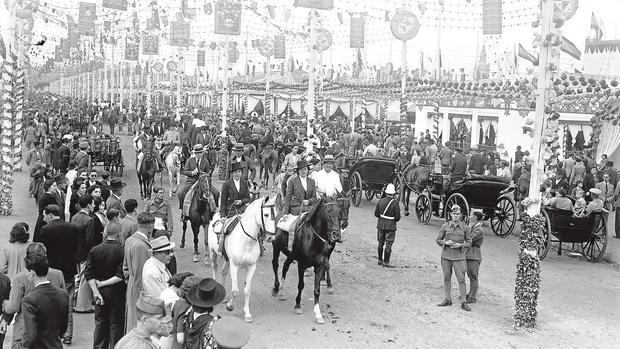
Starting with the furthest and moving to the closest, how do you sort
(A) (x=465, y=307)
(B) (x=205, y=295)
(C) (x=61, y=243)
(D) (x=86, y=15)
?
(D) (x=86, y=15), (A) (x=465, y=307), (C) (x=61, y=243), (B) (x=205, y=295)

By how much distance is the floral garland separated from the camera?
9.90 meters

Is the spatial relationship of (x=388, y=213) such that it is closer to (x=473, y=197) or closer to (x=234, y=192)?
(x=234, y=192)

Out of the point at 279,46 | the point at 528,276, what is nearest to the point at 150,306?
the point at 528,276

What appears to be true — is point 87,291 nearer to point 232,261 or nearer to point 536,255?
point 232,261

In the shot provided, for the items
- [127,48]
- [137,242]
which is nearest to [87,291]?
[137,242]

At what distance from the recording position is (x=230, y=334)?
4.42 metres

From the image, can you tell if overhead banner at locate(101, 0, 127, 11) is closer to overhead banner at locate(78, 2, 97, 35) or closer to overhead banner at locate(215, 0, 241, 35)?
overhead banner at locate(215, 0, 241, 35)

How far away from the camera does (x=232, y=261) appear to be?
10.0 m

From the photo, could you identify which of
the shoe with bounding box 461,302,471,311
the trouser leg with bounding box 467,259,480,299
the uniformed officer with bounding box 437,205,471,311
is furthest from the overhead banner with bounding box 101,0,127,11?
the shoe with bounding box 461,302,471,311

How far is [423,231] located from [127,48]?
28.9 meters

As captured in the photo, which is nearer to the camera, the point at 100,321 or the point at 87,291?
the point at 100,321

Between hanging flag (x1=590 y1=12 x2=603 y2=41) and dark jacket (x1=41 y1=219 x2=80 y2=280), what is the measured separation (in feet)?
109

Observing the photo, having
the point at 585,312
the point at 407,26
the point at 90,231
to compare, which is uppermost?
the point at 407,26

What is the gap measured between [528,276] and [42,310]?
22.4 feet
